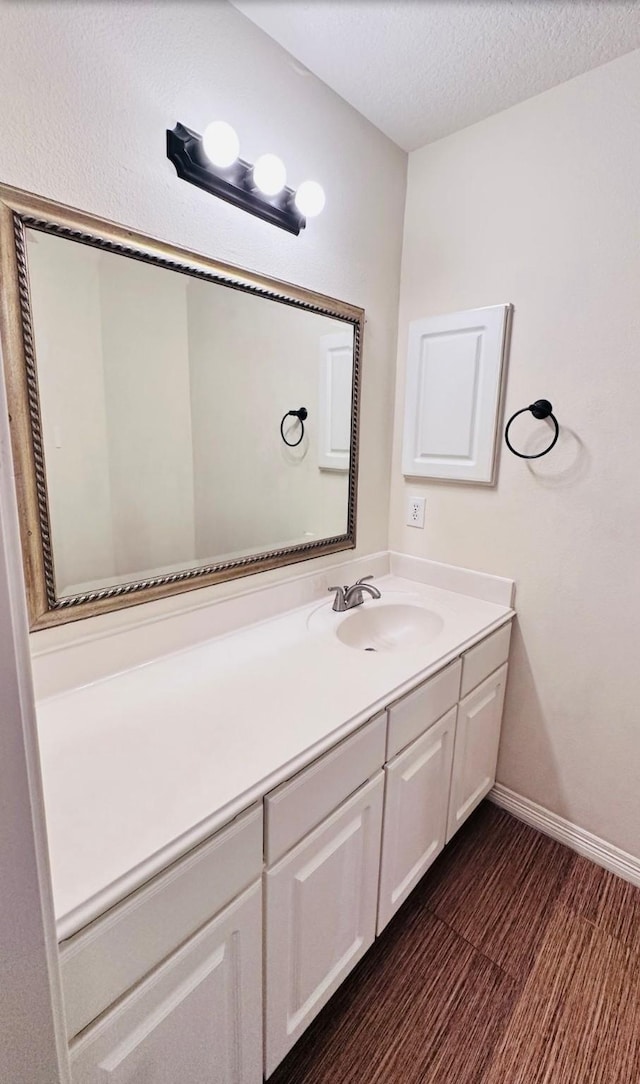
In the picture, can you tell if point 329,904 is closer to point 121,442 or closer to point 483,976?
point 483,976

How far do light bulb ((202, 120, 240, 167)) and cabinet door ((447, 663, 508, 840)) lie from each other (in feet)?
5.22

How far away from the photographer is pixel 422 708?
4.10 ft

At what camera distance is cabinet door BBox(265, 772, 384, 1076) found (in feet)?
3.05

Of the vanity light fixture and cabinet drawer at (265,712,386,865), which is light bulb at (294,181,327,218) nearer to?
the vanity light fixture

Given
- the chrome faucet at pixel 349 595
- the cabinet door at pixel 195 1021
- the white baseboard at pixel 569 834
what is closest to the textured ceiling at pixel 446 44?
the chrome faucet at pixel 349 595

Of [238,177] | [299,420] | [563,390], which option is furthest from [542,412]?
[238,177]

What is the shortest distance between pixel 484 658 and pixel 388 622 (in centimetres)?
35

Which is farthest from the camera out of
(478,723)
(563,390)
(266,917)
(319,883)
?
(478,723)

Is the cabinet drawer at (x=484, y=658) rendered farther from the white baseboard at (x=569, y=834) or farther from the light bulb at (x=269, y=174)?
the light bulb at (x=269, y=174)

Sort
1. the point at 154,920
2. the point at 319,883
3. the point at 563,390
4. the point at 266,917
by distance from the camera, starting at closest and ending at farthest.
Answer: the point at 154,920 < the point at 266,917 < the point at 319,883 < the point at 563,390

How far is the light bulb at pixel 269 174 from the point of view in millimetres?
1217

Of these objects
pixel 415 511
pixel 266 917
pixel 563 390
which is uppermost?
pixel 563 390

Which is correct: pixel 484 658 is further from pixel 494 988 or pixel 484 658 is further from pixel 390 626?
pixel 494 988

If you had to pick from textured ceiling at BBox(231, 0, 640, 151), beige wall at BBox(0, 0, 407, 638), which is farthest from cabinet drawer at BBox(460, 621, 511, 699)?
textured ceiling at BBox(231, 0, 640, 151)
